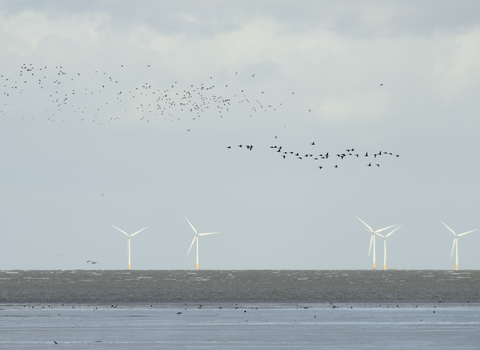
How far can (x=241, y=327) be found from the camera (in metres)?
53.5

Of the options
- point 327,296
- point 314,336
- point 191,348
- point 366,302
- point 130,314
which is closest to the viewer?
point 191,348

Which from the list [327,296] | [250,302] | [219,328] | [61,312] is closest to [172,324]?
[219,328]

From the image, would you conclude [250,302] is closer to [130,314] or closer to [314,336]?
[130,314]

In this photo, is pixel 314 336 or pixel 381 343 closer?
pixel 381 343

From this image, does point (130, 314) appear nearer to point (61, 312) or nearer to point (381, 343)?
point (61, 312)

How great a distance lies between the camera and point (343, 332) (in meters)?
50.1

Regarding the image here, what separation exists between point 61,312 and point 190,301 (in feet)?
72.7

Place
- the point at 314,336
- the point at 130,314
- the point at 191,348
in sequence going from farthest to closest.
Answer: the point at 130,314 → the point at 314,336 → the point at 191,348

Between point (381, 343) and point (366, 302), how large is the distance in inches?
1699

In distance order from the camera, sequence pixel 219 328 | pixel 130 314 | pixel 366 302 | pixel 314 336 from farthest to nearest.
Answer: pixel 366 302 < pixel 130 314 < pixel 219 328 < pixel 314 336

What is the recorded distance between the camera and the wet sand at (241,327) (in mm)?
44094

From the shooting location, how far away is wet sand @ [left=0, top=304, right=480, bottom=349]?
4409cm

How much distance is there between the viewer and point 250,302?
8675 cm

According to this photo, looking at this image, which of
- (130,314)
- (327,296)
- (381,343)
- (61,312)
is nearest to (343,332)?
(381,343)
